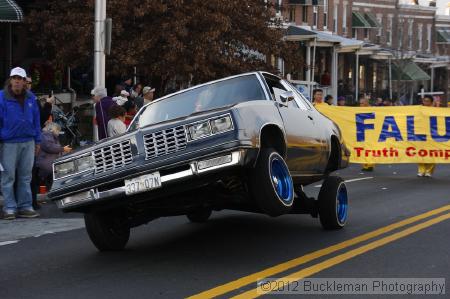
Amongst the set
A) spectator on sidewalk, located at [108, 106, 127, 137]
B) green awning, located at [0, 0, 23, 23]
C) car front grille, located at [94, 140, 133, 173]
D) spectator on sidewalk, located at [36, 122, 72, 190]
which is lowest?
spectator on sidewalk, located at [36, 122, 72, 190]

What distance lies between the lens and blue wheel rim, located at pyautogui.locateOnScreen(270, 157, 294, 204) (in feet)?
27.1

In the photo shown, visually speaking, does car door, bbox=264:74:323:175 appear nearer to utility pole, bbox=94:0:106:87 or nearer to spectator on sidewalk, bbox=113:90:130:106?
spectator on sidewalk, bbox=113:90:130:106

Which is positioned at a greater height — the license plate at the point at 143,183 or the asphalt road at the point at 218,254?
the license plate at the point at 143,183

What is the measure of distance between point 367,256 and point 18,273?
3199 millimetres

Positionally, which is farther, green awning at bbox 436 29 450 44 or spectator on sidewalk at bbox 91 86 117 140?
green awning at bbox 436 29 450 44

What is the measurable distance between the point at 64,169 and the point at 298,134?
2524mm

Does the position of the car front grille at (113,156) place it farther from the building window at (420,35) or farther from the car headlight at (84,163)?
the building window at (420,35)

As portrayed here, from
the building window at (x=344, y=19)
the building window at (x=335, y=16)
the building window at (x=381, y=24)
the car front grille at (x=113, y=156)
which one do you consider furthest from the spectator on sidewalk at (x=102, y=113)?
the building window at (x=381, y=24)

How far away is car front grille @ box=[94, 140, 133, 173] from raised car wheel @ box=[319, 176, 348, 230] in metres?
2.67

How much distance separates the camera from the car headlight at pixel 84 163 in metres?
8.40

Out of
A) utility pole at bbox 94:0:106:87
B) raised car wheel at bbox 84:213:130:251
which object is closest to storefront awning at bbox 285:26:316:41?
utility pole at bbox 94:0:106:87

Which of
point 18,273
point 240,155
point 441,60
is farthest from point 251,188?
point 441,60

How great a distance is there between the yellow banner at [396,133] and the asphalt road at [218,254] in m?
6.51

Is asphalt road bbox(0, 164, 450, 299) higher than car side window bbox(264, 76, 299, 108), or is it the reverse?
car side window bbox(264, 76, 299, 108)
